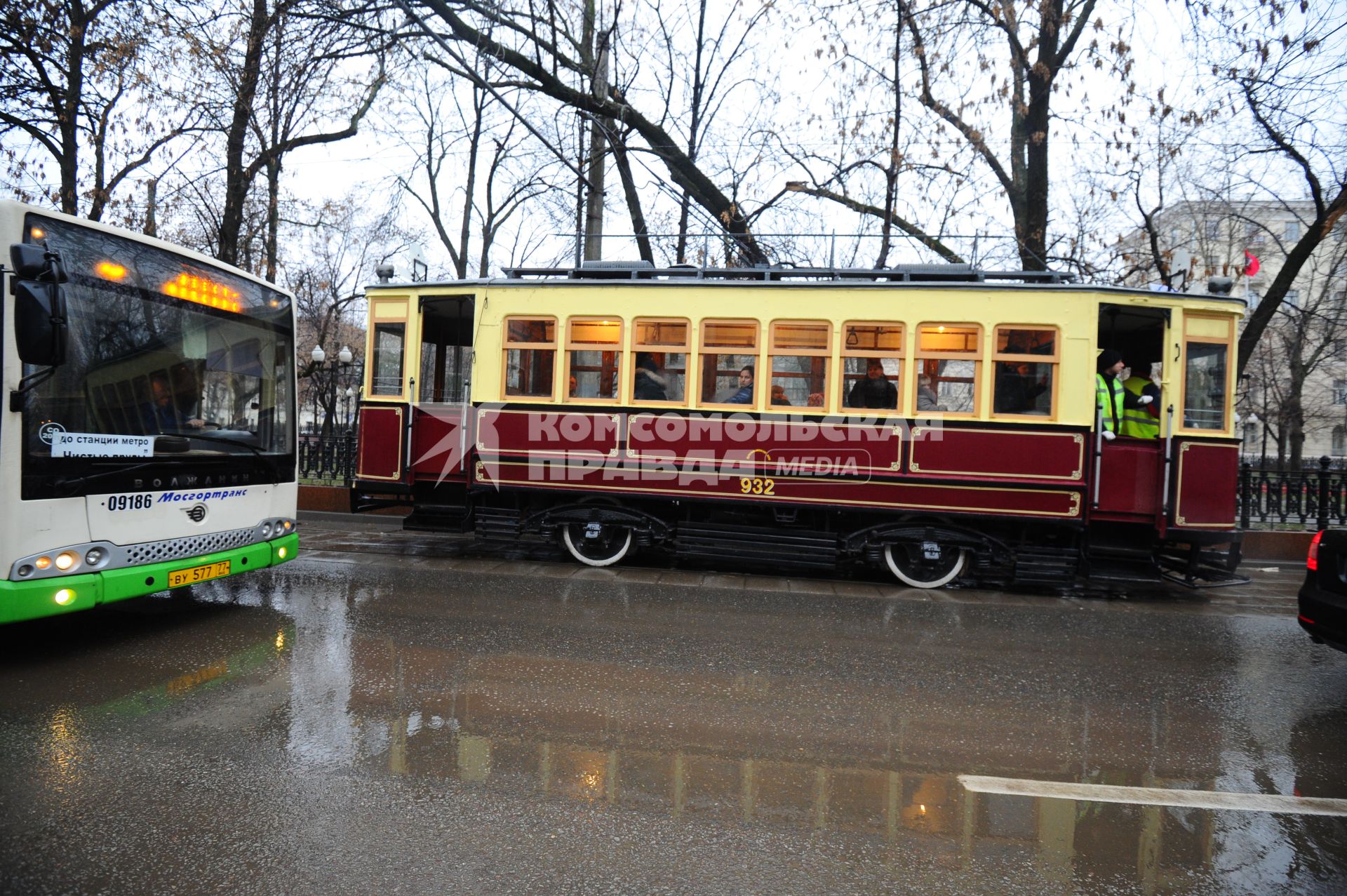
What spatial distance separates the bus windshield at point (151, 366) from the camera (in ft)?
16.5

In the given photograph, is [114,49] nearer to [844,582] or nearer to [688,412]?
[688,412]

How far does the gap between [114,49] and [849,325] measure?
12744mm

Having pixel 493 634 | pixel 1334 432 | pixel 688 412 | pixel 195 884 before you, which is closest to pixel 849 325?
pixel 688 412

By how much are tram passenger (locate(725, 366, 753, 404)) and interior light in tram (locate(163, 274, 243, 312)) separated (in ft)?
16.1

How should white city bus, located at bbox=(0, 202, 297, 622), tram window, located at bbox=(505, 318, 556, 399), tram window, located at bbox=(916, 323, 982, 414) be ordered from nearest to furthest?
white city bus, located at bbox=(0, 202, 297, 622), tram window, located at bbox=(916, 323, 982, 414), tram window, located at bbox=(505, 318, 556, 399)

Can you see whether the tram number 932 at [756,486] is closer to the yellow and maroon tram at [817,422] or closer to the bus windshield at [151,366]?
the yellow and maroon tram at [817,422]

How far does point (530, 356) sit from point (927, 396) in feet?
14.8

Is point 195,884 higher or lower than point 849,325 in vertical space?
lower

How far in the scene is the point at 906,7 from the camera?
13.3 metres

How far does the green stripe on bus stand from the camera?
4.80 m

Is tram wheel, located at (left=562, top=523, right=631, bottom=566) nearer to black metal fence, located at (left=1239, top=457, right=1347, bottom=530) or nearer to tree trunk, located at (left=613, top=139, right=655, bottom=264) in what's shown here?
tree trunk, located at (left=613, top=139, right=655, bottom=264)

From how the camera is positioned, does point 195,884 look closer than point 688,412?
Yes

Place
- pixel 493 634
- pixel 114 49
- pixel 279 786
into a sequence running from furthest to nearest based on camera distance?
pixel 114 49 → pixel 493 634 → pixel 279 786

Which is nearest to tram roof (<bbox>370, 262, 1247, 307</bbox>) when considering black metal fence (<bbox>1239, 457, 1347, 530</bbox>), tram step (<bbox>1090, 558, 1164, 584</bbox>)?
tram step (<bbox>1090, 558, 1164, 584</bbox>)
